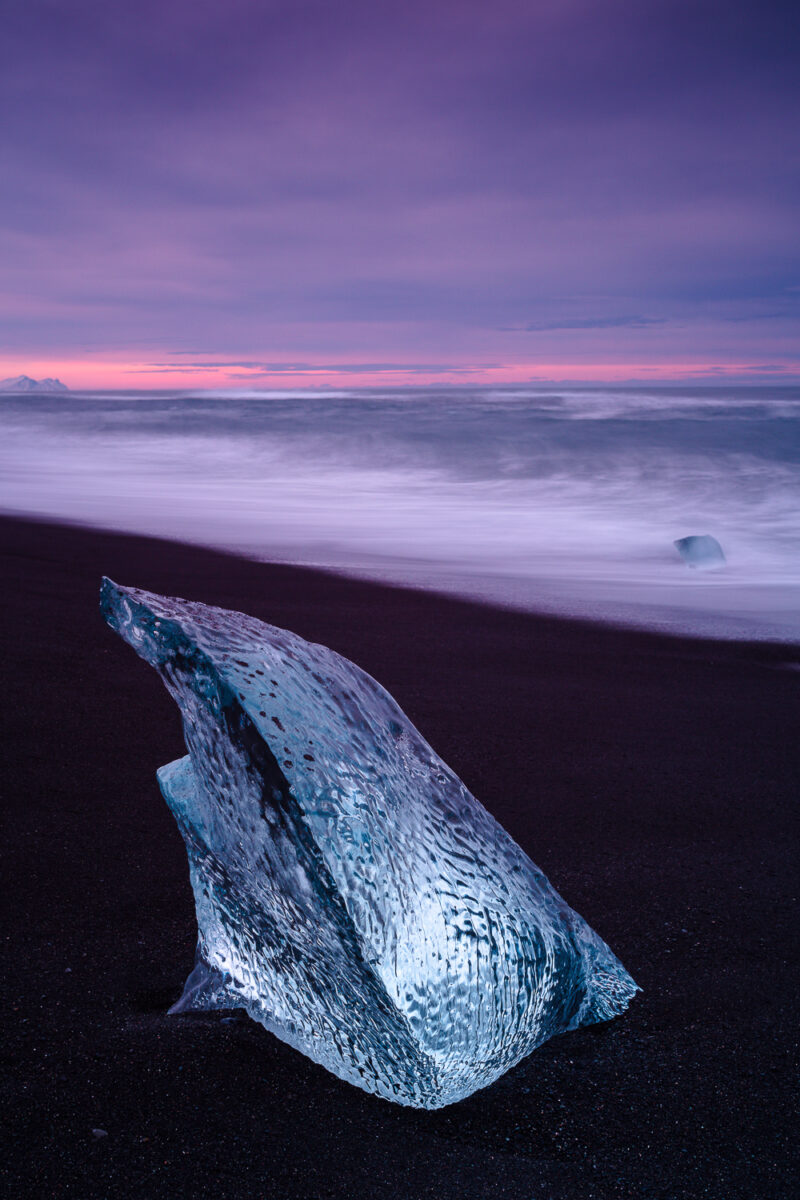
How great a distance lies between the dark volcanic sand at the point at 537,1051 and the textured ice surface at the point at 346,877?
0.35 feet

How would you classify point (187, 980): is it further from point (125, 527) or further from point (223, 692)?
point (125, 527)

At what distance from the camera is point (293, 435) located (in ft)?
81.2

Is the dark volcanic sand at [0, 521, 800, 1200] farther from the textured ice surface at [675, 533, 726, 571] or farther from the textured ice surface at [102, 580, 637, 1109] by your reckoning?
the textured ice surface at [675, 533, 726, 571]

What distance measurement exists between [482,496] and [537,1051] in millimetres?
13993

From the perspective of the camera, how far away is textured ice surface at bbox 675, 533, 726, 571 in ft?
29.0

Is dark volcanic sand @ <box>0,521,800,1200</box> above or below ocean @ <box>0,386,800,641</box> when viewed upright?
below

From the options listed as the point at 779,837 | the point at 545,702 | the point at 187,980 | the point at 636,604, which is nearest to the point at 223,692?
the point at 187,980

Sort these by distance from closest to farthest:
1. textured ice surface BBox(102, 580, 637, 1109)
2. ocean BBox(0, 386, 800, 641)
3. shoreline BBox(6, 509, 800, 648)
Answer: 1. textured ice surface BBox(102, 580, 637, 1109)
2. shoreline BBox(6, 509, 800, 648)
3. ocean BBox(0, 386, 800, 641)

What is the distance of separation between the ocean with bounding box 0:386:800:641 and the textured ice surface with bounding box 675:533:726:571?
113 millimetres

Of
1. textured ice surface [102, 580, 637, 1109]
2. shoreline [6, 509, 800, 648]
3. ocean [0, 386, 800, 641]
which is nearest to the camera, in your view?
textured ice surface [102, 580, 637, 1109]

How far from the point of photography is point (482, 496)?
15.5m

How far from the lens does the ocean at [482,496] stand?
24.8 ft

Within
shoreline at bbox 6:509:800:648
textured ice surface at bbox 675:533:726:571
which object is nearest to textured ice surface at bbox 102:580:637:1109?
shoreline at bbox 6:509:800:648

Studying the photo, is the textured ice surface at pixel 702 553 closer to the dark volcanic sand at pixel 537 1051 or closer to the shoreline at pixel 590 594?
the shoreline at pixel 590 594
